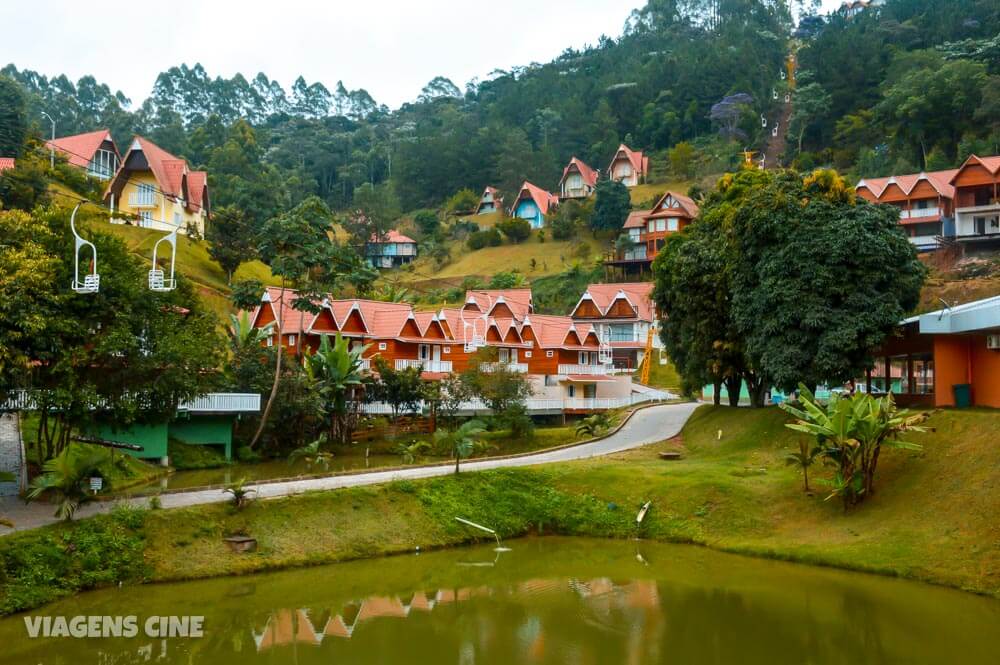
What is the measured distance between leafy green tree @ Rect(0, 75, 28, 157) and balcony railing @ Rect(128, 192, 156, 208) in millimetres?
7941

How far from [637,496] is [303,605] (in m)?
10.8

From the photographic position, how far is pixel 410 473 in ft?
84.6

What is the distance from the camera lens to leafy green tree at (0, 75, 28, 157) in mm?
59844

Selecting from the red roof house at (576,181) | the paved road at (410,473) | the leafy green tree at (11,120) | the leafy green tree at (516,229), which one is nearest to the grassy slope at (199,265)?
the leafy green tree at (11,120)

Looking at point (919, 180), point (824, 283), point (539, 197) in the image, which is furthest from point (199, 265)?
point (919, 180)

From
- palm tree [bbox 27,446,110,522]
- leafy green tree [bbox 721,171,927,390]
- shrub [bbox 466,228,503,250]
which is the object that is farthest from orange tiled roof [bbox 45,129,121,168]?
leafy green tree [bbox 721,171,927,390]

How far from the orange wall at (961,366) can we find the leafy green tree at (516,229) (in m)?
60.9

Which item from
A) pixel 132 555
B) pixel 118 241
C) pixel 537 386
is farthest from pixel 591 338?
pixel 132 555

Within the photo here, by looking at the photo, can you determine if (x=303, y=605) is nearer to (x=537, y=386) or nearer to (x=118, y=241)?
(x=118, y=241)

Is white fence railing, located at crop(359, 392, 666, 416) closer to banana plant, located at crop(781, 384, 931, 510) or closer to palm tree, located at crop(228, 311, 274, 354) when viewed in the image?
palm tree, located at crop(228, 311, 274, 354)

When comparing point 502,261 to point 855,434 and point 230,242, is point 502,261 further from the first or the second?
point 855,434

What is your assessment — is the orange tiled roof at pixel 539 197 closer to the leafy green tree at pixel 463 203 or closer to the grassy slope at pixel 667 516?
the leafy green tree at pixel 463 203

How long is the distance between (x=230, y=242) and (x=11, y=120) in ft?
61.6

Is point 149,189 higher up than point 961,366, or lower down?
higher up
